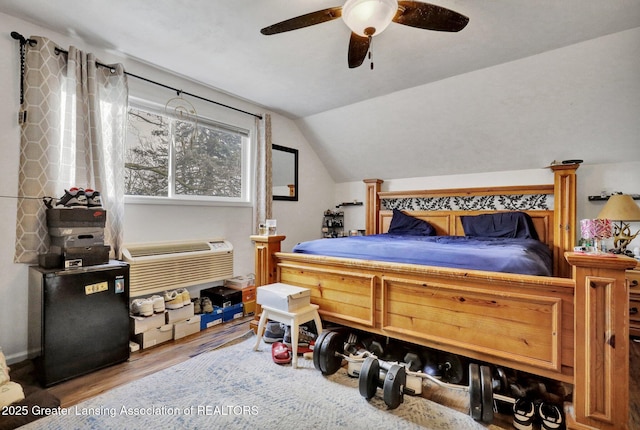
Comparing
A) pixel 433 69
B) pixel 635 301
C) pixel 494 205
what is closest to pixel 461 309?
pixel 635 301

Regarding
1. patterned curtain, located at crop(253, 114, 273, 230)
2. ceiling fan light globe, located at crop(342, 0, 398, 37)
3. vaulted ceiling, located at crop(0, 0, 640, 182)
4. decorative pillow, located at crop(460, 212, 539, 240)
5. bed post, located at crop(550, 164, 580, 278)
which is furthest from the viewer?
patterned curtain, located at crop(253, 114, 273, 230)

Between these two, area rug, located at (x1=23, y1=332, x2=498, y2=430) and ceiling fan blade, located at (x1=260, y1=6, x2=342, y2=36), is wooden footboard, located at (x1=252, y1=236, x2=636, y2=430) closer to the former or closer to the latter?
area rug, located at (x1=23, y1=332, x2=498, y2=430)

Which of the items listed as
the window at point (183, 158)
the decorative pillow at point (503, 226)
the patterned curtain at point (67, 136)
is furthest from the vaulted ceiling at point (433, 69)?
the decorative pillow at point (503, 226)

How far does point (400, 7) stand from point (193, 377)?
2.63 m

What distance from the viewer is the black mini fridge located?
1938 mm

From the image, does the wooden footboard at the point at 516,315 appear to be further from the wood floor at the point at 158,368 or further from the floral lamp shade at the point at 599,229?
the wood floor at the point at 158,368

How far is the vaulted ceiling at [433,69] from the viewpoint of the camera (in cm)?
213

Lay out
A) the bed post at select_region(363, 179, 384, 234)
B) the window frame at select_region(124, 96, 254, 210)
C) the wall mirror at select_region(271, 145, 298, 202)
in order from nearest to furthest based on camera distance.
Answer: the window frame at select_region(124, 96, 254, 210) < the wall mirror at select_region(271, 145, 298, 202) < the bed post at select_region(363, 179, 384, 234)

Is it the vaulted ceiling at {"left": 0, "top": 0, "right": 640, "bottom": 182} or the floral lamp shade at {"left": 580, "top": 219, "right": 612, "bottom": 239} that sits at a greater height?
the vaulted ceiling at {"left": 0, "top": 0, "right": 640, "bottom": 182}

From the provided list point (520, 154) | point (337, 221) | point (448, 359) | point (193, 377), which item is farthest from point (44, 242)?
point (520, 154)

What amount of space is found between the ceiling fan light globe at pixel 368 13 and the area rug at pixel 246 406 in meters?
2.19

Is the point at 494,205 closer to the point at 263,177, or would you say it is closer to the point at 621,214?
the point at 621,214

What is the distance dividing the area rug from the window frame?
1612 millimetres

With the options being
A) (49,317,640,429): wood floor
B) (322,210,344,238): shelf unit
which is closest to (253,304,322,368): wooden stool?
(49,317,640,429): wood floor
